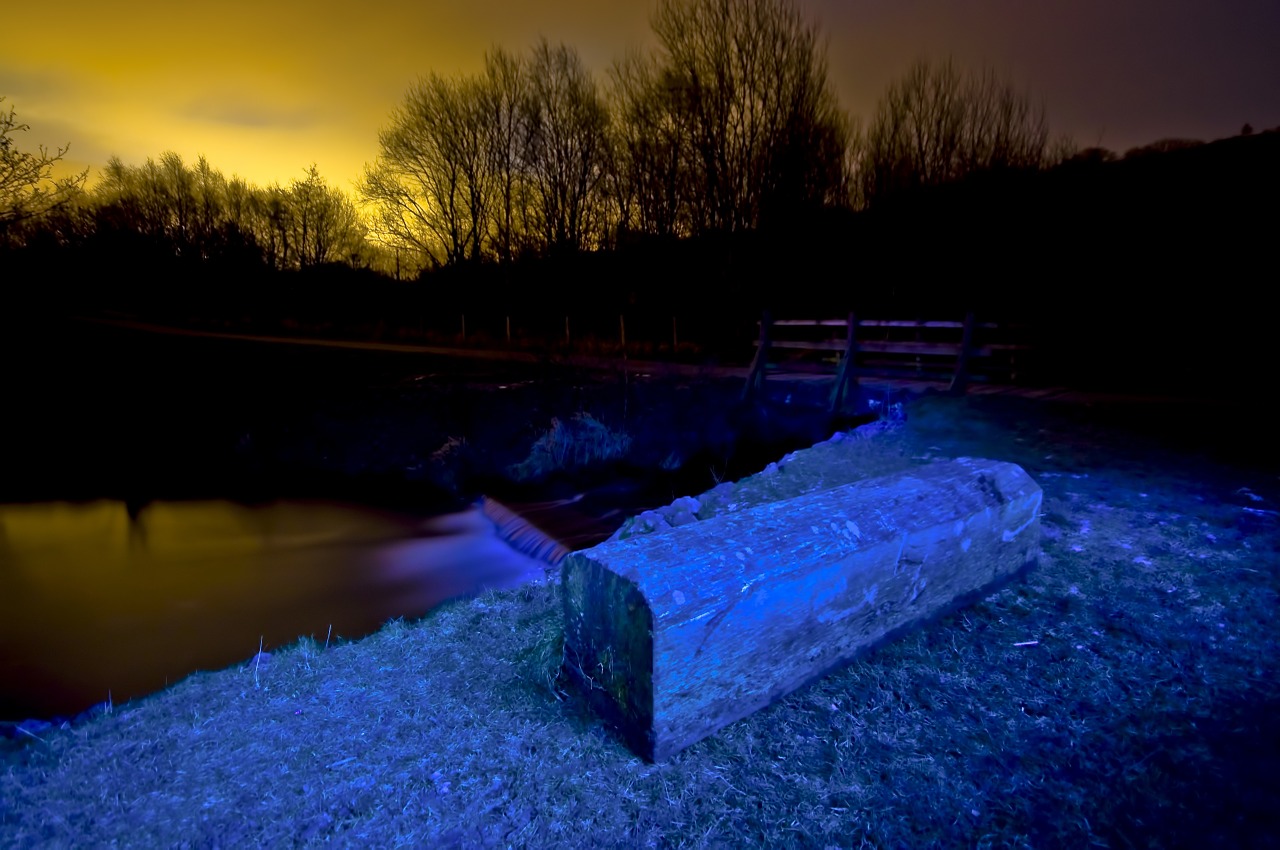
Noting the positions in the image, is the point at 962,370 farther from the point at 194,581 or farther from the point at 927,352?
the point at 194,581

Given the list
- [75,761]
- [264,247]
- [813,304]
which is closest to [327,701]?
[75,761]

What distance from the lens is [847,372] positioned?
942cm

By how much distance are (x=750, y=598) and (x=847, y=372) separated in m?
7.95

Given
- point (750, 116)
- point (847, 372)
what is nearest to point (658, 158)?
point (750, 116)

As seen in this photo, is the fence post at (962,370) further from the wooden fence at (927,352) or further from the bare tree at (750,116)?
the bare tree at (750,116)

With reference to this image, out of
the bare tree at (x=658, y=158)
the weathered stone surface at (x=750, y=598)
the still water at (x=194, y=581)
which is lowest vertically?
the still water at (x=194, y=581)

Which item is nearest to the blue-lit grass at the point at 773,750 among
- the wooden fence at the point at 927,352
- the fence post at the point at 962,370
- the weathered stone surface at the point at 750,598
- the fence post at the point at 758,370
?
the weathered stone surface at the point at 750,598

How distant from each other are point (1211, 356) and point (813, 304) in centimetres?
964

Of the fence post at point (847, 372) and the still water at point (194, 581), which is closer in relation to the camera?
the still water at point (194, 581)

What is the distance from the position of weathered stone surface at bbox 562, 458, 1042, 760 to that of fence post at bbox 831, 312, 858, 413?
6766 mm

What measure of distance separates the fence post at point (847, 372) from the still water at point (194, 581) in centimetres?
545

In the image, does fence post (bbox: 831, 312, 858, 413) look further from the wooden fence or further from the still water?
the still water

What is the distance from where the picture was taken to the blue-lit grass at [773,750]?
1.88 m

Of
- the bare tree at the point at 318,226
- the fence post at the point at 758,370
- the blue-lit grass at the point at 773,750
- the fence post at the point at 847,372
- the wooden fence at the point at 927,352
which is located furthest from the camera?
the bare tree at the point at 318,226
